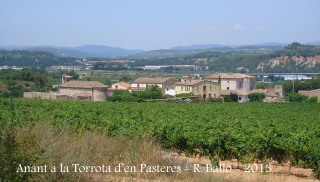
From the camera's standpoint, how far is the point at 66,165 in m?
6.13

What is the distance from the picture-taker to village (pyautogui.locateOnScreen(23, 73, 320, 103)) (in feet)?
219

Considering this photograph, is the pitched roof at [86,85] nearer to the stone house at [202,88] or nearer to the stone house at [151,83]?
the stone house at [202,88]

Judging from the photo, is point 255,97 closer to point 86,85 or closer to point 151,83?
point 151,83

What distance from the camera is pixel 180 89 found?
81812mm

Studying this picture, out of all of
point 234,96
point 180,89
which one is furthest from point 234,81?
point 180,89

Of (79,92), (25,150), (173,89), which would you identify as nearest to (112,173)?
(25,150)

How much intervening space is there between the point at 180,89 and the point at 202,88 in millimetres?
4218

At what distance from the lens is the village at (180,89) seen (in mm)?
66750

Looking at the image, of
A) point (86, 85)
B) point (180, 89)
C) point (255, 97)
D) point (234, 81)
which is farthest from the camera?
point (234, 81)

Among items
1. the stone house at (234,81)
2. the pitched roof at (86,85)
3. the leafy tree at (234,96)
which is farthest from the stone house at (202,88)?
the pitched roof at (86,85)

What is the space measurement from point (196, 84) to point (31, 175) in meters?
74.4

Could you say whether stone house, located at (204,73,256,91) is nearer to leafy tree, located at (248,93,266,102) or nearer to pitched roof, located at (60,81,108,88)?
leafy tree, located at (248,93,266,102)

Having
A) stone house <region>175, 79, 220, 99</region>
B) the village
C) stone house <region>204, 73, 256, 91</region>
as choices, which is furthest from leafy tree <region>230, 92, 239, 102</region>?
stone house <region>204, 73, 256, 91</region>

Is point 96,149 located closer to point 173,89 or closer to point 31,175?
point 31,175
